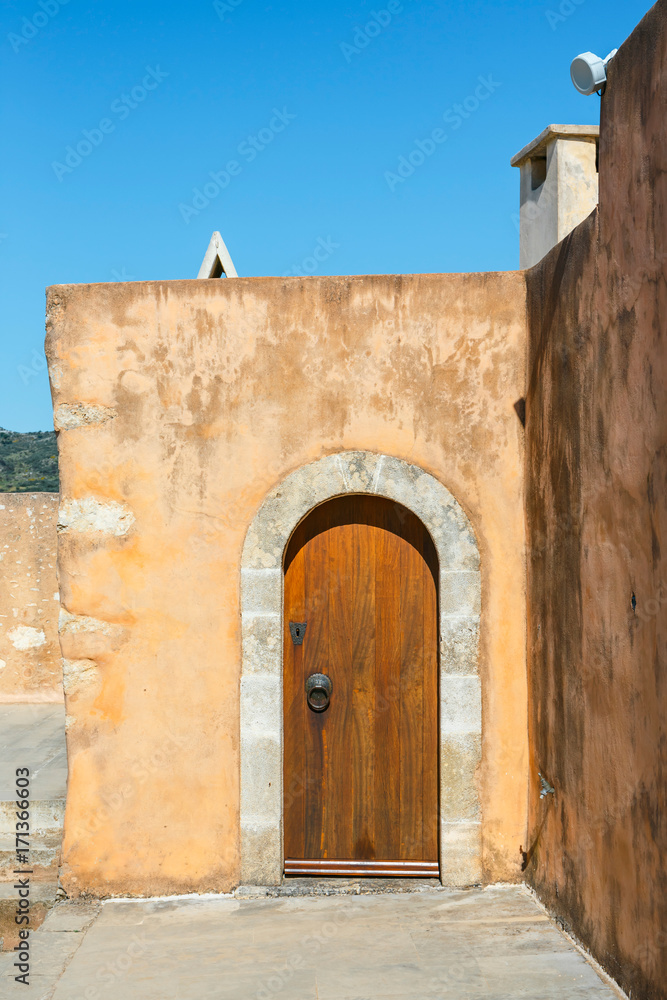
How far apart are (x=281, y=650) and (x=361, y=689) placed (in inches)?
18.4

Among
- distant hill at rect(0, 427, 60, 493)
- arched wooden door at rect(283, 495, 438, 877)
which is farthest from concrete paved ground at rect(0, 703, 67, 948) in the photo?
distant hill at rect(0, 427, 60, 493)

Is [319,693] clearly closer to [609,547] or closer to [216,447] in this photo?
[216,447]

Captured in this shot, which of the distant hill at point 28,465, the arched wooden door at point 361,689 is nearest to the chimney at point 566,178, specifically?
the arched wooden door at point 361,689

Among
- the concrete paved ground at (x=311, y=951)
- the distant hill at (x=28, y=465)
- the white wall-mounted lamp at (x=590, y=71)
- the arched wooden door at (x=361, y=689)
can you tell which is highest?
the distant hill at (x=28, y=465)

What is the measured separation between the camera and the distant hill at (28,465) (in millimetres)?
16781

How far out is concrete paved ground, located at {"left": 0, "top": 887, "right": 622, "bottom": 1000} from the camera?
308cm

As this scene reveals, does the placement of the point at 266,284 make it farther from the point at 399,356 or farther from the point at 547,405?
the point at 547,405

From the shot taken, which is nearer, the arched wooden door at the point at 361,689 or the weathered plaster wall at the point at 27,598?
the arched wooden door at the point at 361,689

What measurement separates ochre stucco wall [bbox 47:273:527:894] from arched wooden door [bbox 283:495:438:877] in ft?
0.99

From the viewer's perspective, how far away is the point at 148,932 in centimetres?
359

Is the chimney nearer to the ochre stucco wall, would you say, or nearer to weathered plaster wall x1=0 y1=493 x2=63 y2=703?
the ochre stucco wall

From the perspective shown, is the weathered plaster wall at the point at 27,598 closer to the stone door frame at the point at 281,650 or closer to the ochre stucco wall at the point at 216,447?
the ochre stucco wall at the point at 216,447

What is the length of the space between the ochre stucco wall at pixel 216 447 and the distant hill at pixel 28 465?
10948 mm

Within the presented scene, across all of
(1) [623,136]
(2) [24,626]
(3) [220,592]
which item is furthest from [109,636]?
(2) [24,626]
